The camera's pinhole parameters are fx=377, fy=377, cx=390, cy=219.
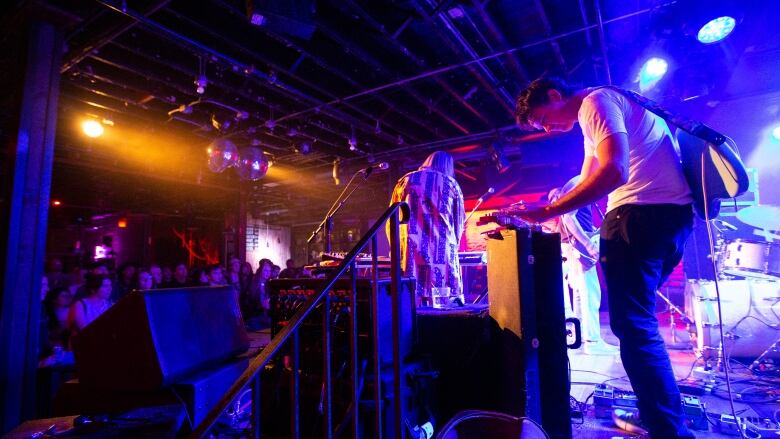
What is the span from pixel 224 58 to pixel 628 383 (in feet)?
20.8

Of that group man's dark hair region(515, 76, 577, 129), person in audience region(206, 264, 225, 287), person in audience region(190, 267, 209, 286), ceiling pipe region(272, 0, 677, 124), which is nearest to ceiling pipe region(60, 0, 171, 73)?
ceiling pipe region(272, 0, 677, 124)

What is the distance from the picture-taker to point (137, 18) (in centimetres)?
442

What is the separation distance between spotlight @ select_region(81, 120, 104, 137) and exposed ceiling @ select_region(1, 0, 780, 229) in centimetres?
21

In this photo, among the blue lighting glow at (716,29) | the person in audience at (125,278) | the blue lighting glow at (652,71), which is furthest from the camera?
the person in audience at (125,278)

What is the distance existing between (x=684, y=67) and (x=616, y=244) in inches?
249

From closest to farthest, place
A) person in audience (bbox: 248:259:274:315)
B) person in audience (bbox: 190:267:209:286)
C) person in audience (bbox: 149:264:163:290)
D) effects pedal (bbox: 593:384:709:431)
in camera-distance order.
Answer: effects pedal (bbox: 593:384:709:431), person in audience (bbox: 149:264:163:290), person in audience (bbox: 190:267:209:286), person in audience (bbox: 248:259:274:315)

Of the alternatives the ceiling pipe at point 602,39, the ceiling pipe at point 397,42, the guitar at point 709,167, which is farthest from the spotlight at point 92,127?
the guitar at point 709,167

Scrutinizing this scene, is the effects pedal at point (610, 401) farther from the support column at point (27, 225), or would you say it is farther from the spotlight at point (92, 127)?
the spotlight at point (92, 127)

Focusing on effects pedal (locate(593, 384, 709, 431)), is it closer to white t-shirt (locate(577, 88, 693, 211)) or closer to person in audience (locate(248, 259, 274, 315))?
white t-shirt (locate(577, 88, 693, 211))

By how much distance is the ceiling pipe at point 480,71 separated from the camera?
4777mm

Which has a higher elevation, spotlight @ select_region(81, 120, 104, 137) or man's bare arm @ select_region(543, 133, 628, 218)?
spotlight @ select_region(81, 120, 104, 137)

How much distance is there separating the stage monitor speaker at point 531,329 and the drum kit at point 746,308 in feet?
11.7

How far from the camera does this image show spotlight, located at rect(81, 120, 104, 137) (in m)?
7.83

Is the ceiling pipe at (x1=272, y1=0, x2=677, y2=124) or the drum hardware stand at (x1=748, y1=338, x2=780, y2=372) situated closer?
the drum hardware stand at (x1=748, y1=338, x2=780, y2=372)
